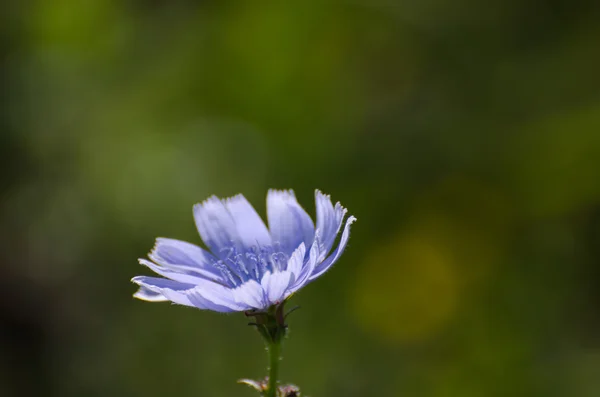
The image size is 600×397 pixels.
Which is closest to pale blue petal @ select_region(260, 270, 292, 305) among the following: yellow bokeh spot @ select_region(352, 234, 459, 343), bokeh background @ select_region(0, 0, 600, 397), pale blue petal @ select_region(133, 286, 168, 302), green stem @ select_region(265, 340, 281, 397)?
A: green stem @ select_region(265, 340, 281, 397)

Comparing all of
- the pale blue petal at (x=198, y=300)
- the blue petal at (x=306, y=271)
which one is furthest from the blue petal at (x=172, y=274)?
the blue petal at (x=306, y=271)

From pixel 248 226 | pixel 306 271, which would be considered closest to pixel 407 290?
pixel 248 226

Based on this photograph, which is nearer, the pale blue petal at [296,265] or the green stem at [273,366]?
the green stem at [273,366]

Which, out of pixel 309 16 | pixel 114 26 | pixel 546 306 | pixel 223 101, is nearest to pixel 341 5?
pixel 309 16

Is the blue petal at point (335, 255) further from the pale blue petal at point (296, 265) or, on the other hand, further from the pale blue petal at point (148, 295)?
the pale blue petal at point (148, 295)

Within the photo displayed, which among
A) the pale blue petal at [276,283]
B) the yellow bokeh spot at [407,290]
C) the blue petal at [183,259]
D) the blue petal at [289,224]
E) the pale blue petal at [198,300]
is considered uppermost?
the yellow bokeh spot at [407,290]

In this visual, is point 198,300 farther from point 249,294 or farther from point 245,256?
point 245,256

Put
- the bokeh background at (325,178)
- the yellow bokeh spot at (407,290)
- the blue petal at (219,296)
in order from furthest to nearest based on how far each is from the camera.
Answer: the yellow bokeh spot at (407,290), the bokeh background at (325,178), the blue petal at (219,296)
